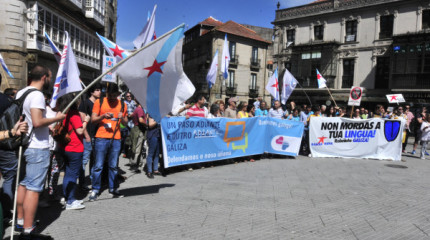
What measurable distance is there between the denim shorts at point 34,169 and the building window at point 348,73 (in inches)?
1146

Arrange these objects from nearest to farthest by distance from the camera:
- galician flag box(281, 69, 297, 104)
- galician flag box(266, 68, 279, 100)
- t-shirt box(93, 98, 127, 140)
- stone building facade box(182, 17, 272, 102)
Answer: t-shirt box(93, 98, 127, 140) < galician flag box(266, 68, 279, 100) < galician flag box(281, 69, 297, 104) < stone building facade box(182, 17, 272, 102)

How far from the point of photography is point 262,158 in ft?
32.9

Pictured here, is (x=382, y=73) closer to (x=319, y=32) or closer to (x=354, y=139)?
(x=319, y=32)

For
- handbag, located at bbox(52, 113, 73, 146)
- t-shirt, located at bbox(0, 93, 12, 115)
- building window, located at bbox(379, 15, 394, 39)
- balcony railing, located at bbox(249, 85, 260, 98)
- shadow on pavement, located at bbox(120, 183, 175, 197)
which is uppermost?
building window, located at bbox(379, 15, 394, 39)

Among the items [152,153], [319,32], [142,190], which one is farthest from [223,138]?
[319,32]

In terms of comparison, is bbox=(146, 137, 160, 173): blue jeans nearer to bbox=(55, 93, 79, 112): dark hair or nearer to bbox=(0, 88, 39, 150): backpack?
bbox=(55, 93, 79, 112): dark hair

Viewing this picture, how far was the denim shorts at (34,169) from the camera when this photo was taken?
11.0 ft

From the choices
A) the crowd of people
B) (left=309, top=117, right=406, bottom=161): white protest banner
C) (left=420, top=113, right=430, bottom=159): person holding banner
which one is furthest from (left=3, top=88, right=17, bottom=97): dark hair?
(left=420, top=113, right=430, bottom=159): person holding banner

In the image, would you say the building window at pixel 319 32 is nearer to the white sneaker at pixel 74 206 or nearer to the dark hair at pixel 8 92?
the dark hair at pixel 8 92

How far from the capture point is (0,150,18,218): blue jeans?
12.3 ft

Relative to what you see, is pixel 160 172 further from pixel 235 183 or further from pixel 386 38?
pixel 386 38

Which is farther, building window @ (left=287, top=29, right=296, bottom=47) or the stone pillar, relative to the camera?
building window @ (left=287, top=29, right=296, bottom=47)

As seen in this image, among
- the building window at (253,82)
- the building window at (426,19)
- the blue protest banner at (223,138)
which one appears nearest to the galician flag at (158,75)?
the blue protest banner at (223,138)

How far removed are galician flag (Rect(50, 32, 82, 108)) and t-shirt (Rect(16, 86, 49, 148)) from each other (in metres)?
0.52
